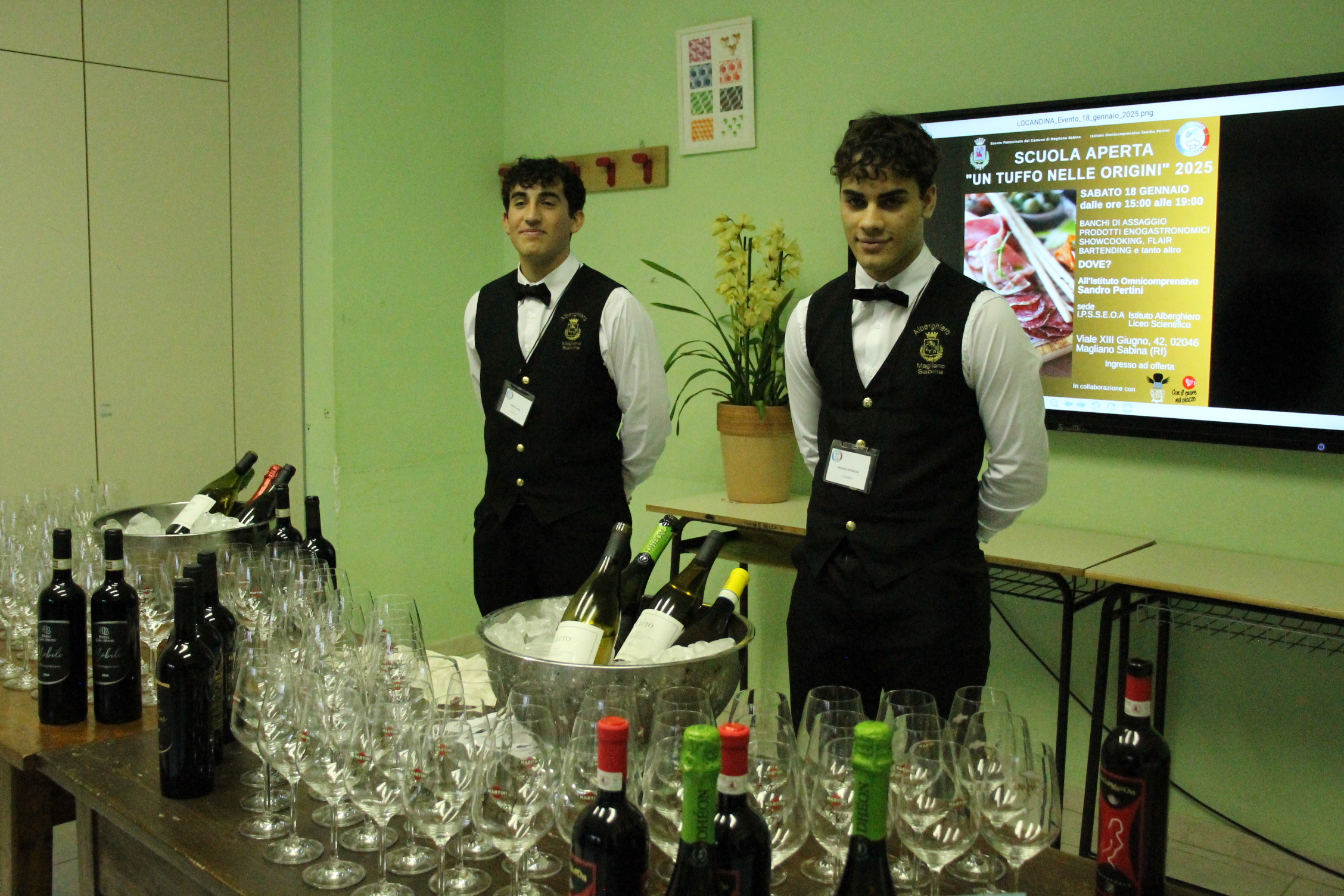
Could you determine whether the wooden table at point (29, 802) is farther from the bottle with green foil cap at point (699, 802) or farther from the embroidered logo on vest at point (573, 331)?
the embroidered logo on vest at point (573, 331)

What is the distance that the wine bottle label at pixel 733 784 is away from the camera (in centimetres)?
95

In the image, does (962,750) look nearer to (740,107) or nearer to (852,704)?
(852,704)

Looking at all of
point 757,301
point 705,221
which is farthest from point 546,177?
point 705,221

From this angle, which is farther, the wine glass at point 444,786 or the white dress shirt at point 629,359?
the white dress shirt at point 629,359

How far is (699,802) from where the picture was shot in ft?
3.02

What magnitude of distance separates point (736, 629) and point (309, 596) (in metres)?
0.69

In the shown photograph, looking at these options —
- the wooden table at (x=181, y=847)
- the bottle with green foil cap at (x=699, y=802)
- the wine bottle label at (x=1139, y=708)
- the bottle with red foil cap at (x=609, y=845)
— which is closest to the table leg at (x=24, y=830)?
the wooden table at (x=181, y=847)

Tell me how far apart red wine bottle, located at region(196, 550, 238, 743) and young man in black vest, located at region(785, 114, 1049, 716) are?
1.18 m

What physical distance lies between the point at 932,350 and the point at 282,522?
4.40ft

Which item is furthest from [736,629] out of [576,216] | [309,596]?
[576,216]

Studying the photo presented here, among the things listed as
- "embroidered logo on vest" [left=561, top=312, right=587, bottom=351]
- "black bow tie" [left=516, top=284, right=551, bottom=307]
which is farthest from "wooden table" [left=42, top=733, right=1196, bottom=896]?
"black bow tie" [left=516, top=284, right=551, bottom=307]

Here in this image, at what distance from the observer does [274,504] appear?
237 cm

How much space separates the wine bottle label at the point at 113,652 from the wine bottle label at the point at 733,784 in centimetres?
116

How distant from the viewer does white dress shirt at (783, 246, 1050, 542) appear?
213cm
